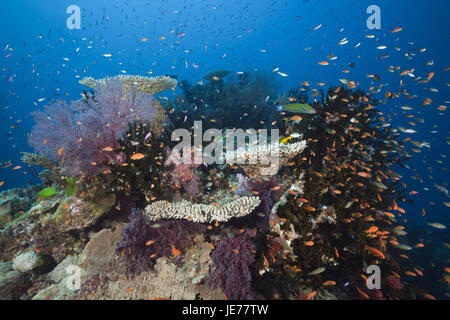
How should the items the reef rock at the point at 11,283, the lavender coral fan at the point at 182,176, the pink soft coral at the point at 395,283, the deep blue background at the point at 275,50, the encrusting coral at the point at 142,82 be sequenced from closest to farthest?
1. the pink soft coral at the point at 395,283
2. the reef rock at the point at 11,283
3. the lavender coral fan at the point at 182,176
4. the encrusting coral at the point at 142,82
5. the deep blue background at the point at 275,50

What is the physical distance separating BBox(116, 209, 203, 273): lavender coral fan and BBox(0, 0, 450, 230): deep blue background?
84.6 feet

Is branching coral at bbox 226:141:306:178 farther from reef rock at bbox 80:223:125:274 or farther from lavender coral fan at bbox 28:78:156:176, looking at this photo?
reef rock at bbox 80:223:125:274

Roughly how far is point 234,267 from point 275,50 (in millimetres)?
111571

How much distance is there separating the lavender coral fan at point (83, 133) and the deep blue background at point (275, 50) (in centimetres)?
2399

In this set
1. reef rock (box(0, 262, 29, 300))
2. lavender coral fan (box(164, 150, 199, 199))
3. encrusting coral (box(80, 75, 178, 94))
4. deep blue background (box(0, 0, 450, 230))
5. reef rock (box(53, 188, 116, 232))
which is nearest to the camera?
reef rock (box(0, 262, 29, 300))

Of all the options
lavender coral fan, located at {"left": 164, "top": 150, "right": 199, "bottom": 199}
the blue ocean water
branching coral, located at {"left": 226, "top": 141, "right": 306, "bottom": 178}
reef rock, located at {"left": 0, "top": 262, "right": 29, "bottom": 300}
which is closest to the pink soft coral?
branching coral, located at {"left": 226, "top": 141, "right": 306, "bottom": 178}

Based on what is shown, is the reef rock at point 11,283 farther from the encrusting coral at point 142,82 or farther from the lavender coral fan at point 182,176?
the encrusting coral at point 142,82

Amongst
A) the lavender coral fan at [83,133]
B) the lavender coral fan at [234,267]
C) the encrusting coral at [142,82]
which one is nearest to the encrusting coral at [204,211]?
the lavender coral fan at [234,267]

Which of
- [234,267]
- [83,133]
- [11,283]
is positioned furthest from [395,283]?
[11,283]

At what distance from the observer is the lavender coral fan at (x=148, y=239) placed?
12.8ft

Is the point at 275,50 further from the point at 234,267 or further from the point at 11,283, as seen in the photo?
the point at 11,283

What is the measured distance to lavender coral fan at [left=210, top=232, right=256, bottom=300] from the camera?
10.4 ft
